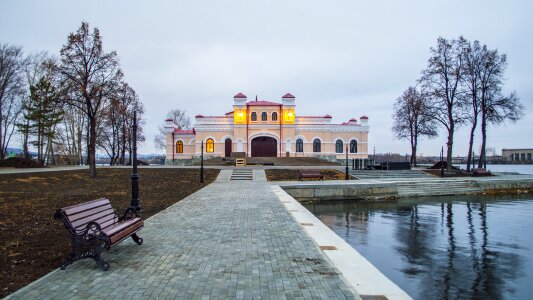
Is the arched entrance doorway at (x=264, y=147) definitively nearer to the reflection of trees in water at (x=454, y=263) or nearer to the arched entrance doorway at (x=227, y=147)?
the arched entrance doorway at (x=227, y=147)

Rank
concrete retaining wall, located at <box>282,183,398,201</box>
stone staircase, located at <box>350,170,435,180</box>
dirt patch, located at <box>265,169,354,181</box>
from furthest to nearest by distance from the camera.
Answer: stone staircase, located at <box>350,170,435,180</box> < dirt patch, located at <box>265,169,354,181</box> < concrete retaining wall, located at <box>282,183,398,201</box>

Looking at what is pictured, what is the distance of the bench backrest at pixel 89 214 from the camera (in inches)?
219

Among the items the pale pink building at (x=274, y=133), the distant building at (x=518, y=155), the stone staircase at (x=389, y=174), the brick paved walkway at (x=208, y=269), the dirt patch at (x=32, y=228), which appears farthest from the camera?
the distant building at (x=518, y=155)

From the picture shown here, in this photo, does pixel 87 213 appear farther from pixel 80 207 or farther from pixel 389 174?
pixel 389 174

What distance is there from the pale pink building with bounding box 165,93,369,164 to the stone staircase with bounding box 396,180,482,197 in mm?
24916

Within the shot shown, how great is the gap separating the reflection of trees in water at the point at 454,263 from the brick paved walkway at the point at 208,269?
203 centimetres

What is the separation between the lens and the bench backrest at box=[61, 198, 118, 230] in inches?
219

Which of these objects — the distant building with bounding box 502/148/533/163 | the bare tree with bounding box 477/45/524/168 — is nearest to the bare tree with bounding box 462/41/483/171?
the bare tree with bounding box 477/45/524/168

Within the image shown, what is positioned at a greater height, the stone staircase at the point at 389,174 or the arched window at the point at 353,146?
the arched window at the point at 353,146

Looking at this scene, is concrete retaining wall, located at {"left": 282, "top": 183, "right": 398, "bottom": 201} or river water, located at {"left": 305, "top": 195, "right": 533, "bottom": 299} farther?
concrete retaining wall, located at {"left": 282, "top": 183, "right": 398, "bottom": 201}

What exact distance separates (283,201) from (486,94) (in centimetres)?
2677

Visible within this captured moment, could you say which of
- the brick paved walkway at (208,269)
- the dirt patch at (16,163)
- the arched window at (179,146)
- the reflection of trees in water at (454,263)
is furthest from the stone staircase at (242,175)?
the arched window at (179,146)

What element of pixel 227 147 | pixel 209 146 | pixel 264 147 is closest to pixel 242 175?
Result: pixel 264 147

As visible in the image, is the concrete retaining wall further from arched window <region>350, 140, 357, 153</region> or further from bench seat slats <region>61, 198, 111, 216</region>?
arched window <region>350, 140, 357, 153</region>
